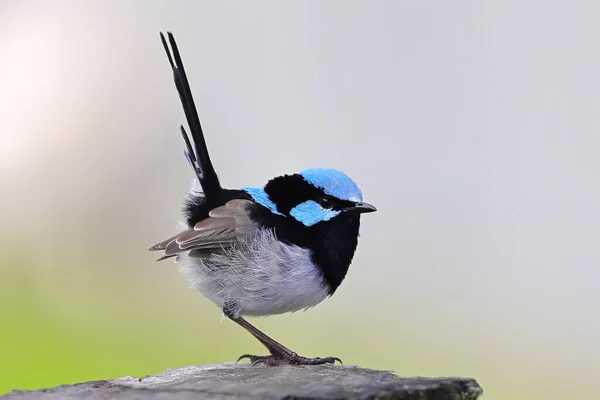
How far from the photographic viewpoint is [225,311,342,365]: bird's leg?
8.58 ft

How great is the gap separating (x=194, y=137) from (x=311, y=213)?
0.57 metres

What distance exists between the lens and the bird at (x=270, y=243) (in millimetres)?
2711

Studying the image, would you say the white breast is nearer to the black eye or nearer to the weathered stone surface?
the black eye

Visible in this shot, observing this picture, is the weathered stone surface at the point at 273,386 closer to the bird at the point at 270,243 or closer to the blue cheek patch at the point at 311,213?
the bird at the point at 270,243

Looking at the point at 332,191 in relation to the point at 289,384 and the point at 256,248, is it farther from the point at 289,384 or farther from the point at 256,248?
the point at 289,384

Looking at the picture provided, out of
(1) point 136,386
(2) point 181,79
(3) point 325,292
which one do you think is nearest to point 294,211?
(3) point 325,292

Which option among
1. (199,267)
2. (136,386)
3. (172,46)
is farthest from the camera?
(199,267)

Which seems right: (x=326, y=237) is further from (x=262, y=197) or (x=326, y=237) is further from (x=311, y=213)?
(x=262, y=197)

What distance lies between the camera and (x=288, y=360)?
8.87ft

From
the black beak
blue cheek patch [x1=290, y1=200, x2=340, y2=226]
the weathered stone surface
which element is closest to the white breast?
blue cheek patch [x1=290, y1=200, x2=340, y2=226]

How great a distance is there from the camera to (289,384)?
1810 millimetres

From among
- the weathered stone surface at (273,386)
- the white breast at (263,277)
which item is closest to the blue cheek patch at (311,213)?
the white breast at (263,277)

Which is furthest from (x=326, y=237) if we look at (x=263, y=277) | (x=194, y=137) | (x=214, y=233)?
(x=194, y=137)

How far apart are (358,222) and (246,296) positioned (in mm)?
554
